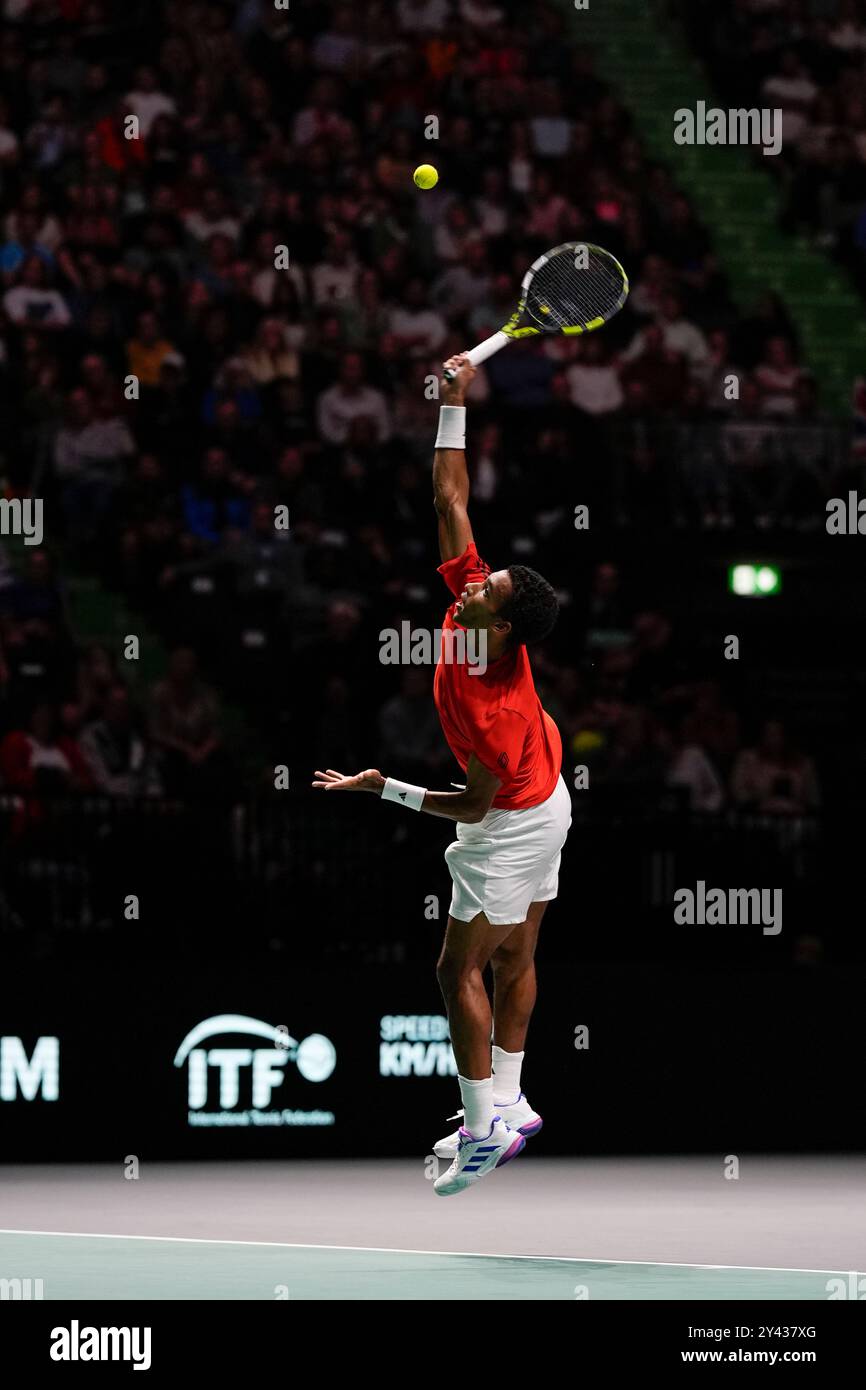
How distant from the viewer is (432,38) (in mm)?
21812

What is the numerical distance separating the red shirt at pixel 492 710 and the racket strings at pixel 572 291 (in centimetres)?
105

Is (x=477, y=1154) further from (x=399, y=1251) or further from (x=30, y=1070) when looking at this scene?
(x=30, y=1070)

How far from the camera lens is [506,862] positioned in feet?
31.7

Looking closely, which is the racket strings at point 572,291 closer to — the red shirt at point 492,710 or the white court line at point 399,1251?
the red shirt at point 492,710

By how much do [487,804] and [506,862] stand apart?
0.94ft

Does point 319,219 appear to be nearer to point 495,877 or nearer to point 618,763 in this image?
point 618,763

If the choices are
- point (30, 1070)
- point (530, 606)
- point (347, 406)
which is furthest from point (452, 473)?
point (347, 406)

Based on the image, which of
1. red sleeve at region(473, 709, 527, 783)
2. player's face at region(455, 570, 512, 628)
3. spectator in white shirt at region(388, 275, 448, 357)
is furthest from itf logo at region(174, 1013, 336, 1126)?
spectator in white shirt at region(388, 275, 448, 357)

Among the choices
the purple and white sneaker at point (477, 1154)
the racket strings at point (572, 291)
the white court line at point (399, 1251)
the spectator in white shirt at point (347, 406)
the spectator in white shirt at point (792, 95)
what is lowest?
the white court line at point (399, 1251)

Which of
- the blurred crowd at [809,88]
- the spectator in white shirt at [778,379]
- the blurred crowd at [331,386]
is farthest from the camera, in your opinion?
the blurred crowd at [809,88]

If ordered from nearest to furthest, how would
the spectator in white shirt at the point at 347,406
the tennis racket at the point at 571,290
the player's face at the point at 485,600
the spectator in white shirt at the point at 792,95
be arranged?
the player's face at the point at 485,600, the tennis racket at the point at 571,290, the spectator in white shirt at the point at 347,406, the spectator in white shirt at the point at 792,95

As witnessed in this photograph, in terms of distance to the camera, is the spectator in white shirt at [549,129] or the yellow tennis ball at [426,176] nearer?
the yellow tennis ball at [426,176]

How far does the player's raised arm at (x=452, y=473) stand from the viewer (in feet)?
Result: 31.3

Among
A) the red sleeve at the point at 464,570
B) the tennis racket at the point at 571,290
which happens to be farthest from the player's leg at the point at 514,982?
the tennis racket at the point at 571,290
